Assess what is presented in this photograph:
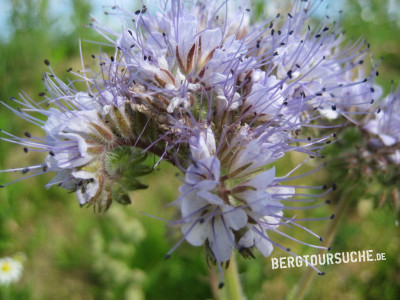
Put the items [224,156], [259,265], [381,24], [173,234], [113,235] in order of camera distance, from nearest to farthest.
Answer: [224,156] → [173,234] → [259,265] → [113,235] → [381,24]

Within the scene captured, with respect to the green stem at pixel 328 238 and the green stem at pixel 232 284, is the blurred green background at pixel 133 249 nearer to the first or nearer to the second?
the green stem at pixel 328 238

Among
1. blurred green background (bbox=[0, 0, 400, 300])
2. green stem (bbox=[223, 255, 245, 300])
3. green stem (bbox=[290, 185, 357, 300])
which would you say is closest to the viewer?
green stem (bbox=[223, 255, 245, 300])

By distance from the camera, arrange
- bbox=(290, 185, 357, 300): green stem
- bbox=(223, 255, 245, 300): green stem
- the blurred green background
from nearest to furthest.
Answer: bbox=(223, 255, 245, 300): green stem → bbox=(290, 185, 357, 300): green stem → the blurred green background

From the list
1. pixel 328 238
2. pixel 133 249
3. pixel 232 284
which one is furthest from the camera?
pixel 133 249

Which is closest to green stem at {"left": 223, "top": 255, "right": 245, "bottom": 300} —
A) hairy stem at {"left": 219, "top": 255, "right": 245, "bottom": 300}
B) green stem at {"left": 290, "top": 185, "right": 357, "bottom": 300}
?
hairy stem at {"left": 219, "top": 255, "right": 245, "bottom": 300}

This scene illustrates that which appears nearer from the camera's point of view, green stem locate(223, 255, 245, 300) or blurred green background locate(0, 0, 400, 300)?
green stem locate(223, 255, 245, 300)

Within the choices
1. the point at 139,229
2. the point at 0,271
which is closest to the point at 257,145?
the point at 139,229

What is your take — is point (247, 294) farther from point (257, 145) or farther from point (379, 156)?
point (257, 145)

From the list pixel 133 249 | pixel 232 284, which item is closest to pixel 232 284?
pixel 232 284

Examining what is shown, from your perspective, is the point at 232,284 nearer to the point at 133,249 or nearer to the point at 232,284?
the point at 232,284

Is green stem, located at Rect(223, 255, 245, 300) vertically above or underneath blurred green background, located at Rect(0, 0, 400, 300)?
above

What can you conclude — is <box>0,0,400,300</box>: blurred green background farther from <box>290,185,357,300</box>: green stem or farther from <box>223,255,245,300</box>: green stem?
<box>223,255,245,300</box>: green stem
